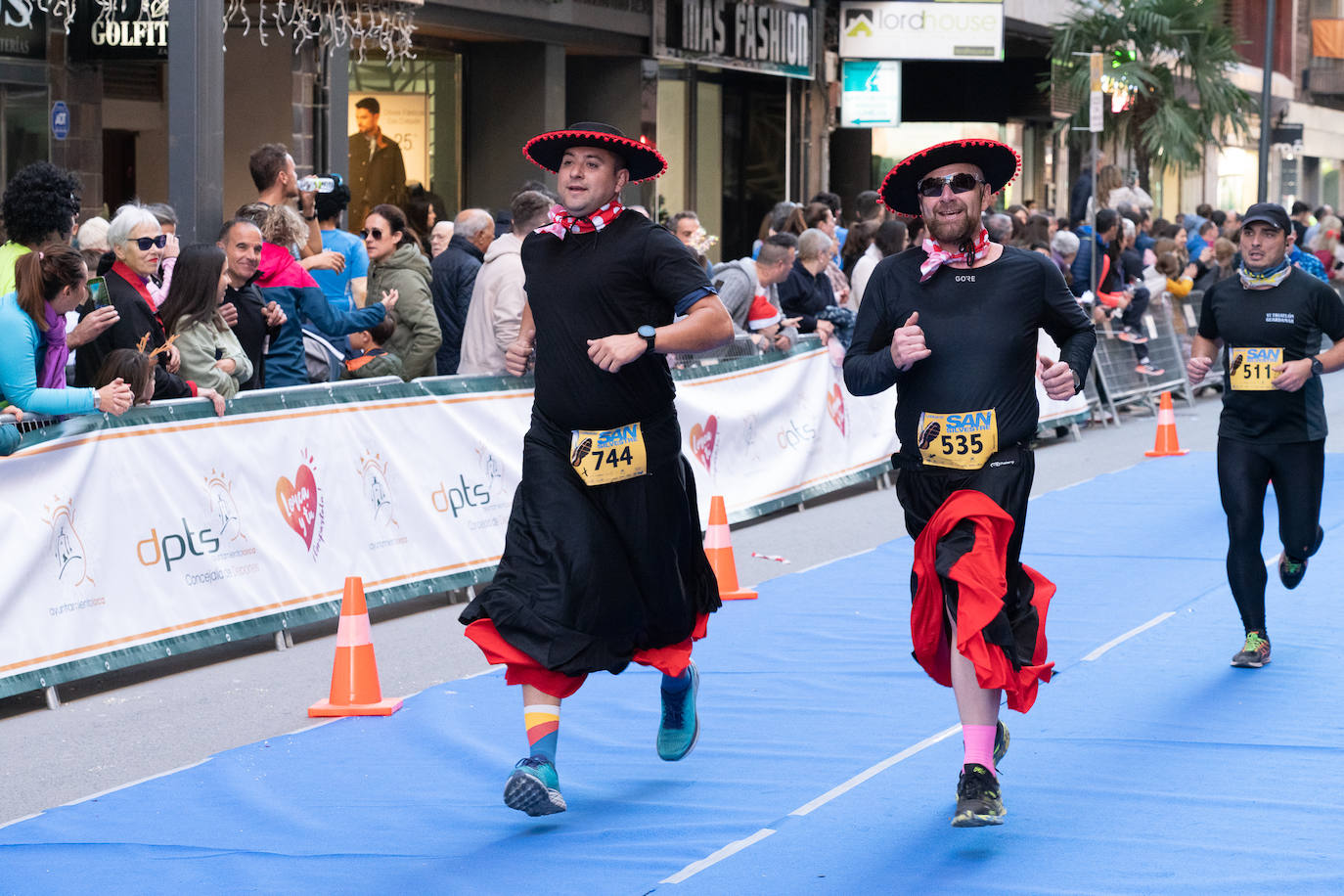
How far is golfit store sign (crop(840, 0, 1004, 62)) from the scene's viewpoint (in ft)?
84.1

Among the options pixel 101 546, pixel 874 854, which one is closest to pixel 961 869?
pixel 874 854

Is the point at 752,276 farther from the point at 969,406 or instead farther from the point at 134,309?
the point at 969,406

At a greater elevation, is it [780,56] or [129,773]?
[780,56]

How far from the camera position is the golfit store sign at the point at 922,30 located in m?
25.6

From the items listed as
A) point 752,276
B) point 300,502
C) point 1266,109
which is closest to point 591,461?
point 300,502

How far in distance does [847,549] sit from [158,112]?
25.0ft

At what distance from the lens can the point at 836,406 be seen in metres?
14.4

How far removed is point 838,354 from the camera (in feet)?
47.4

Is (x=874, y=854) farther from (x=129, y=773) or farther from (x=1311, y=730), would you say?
(x=129, y=773)

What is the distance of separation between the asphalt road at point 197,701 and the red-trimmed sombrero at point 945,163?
3093mm

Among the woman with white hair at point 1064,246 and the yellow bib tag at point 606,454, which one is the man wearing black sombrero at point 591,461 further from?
the woman with white hair at point 1064,246

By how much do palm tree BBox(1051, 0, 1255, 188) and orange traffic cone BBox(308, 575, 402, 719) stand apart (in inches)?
948

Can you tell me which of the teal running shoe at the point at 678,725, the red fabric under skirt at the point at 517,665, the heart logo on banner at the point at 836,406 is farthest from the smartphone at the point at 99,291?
the heart logo on banner at the point at 836,406

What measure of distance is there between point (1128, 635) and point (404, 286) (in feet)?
14.7
